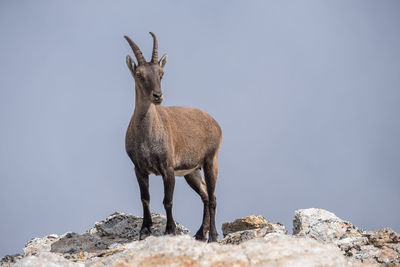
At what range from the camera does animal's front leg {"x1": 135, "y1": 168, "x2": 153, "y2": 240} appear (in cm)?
1276

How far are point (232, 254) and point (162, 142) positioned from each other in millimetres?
6581

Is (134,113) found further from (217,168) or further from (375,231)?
(375,231)

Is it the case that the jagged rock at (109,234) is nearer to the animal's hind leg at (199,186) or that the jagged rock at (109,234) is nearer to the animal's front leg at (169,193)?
the animal's hind leg at (199,186)

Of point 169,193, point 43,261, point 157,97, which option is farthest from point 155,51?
point 43,261

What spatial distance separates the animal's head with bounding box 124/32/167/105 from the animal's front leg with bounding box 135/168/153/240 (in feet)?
6.41

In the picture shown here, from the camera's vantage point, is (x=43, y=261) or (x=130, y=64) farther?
(x=130, y=64)

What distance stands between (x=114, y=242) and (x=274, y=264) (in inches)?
335

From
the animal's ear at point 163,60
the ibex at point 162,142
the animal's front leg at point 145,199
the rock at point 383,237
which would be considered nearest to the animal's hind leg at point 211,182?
the ibex at point 162,142

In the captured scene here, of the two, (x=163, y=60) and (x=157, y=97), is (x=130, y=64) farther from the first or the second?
(x=157, y=97)

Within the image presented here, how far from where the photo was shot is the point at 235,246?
6434mm

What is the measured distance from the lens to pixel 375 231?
10305 mm

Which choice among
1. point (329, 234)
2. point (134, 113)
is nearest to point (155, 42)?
Result: point (134, 113)

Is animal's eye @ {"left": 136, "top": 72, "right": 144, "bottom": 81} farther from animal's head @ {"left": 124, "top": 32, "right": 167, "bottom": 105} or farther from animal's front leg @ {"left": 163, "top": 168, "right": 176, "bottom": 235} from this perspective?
animal's front leg @ {"left": 163, "top": 168, "right": 176, "bottom": 235}

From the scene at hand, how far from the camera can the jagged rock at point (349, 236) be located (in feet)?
29.3
